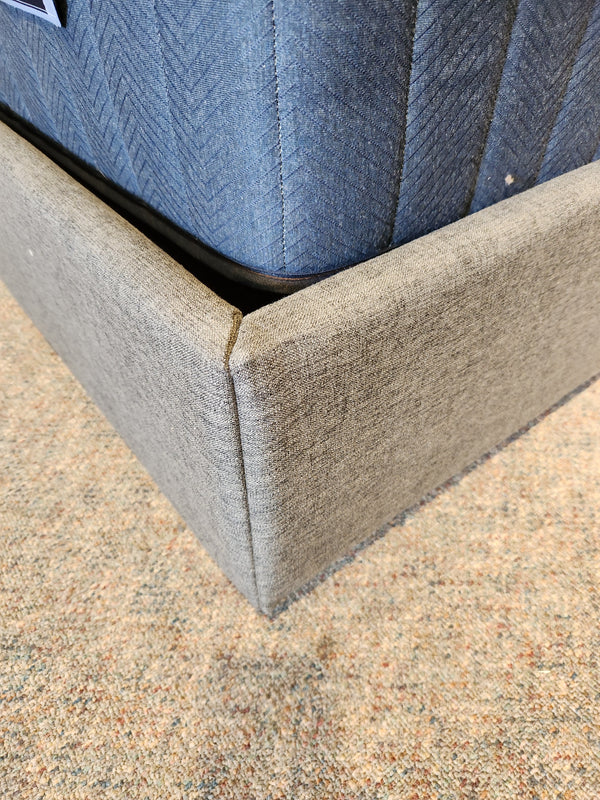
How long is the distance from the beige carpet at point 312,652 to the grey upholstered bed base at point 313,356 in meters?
0.09

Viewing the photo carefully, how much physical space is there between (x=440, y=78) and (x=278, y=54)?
0.62ft

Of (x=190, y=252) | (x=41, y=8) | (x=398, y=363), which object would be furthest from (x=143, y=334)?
(x=41, y=8)

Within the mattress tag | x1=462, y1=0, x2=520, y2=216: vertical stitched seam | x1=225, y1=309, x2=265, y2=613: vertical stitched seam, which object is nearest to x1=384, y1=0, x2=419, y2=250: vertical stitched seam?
x1=462, y1=0, x2=520, y2=216: vertical stitched seam

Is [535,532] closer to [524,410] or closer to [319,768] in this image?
[524,410]

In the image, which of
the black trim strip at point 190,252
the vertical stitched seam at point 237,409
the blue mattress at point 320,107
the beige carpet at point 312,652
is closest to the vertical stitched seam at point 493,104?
the blue mattress at point 320,107

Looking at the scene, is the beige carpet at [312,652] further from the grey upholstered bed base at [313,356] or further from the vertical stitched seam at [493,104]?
the vertical stitched seam at [493,104]

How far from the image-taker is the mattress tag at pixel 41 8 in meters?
0.68

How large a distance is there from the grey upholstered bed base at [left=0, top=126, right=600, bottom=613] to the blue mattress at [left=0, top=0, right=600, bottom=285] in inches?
2.4

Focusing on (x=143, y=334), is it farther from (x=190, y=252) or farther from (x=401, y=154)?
(x=401, y=154)

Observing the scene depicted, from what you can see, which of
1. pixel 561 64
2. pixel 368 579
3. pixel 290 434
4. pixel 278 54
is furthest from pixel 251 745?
pixel 561 64

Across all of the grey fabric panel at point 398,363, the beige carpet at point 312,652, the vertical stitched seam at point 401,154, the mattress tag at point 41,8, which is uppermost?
the mattress tag at point 41,8

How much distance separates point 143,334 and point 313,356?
0.21 m

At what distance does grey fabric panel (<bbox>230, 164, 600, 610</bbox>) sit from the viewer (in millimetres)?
571

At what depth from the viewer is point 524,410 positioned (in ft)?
3.29
